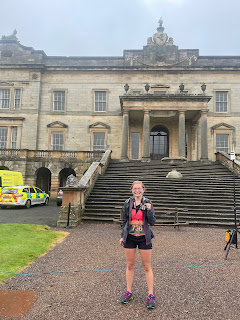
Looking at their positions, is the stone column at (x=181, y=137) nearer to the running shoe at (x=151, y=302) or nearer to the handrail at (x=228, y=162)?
the handrail at (x=228, y=162)

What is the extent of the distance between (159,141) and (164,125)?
6.05 feet

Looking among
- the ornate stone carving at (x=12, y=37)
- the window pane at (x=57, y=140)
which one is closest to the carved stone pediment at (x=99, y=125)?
the window pane at (x=57, y=140)

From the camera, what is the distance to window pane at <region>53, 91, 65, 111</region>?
2698cm

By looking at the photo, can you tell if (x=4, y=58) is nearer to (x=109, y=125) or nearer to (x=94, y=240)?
(x=109, y=125)

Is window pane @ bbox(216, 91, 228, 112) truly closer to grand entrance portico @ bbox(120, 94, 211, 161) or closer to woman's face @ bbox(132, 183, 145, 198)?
grand entrance portico @ bbox(120, 94, 211, 161)

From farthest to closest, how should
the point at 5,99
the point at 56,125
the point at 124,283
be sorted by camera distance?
the point at 5,99 < the point at 56,125 < the point at 124,283

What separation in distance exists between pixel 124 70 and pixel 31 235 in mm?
22554

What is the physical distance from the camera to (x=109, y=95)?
26656 millimetres

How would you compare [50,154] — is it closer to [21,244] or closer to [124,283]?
[21,244]

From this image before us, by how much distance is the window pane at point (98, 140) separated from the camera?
85.4 ft

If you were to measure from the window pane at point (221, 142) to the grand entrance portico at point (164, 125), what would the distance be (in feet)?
7.38

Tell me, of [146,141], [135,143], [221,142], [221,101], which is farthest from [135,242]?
[221,101]

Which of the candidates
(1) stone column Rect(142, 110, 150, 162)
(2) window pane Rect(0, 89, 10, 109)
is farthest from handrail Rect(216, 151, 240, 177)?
(2) window pane Rect(0, 89, 10, 109)

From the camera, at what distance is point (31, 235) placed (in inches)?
298
